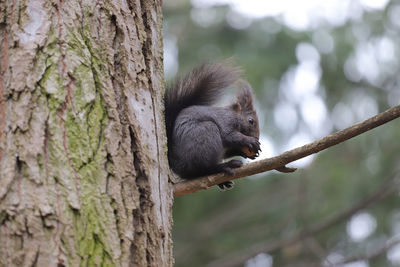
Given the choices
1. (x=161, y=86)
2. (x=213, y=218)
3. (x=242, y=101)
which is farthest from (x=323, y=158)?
(x=161, y=86)

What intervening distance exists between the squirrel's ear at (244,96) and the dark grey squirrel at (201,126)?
42 cm

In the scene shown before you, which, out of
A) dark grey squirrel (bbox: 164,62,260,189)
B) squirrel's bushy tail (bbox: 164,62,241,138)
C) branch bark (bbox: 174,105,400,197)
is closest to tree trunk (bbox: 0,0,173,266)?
branch bark (bbox: 174,105,400,197)

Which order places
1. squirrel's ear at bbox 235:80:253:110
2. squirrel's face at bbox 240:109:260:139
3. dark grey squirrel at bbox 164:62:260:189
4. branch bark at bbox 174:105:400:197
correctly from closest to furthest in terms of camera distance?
branch bark at bbox 174:105:400:197 → dark grey squirrel at bbox 164:62:260:189 → squirrel's face at bbox 240:109:260:139 → squirrel's ear at bbox 235:80:253:110

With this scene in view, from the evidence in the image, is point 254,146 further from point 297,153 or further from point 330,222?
point 330,222

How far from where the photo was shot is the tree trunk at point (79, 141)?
142 cm

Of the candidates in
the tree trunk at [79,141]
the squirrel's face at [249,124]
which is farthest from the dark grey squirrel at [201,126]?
the tree trunk at [79,141]

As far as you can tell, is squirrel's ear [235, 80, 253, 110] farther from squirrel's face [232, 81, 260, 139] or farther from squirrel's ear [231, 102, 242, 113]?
squirrel's ear [231, 102, 242, 113]

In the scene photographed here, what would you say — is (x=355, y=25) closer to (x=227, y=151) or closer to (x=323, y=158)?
(x=323, y=158)

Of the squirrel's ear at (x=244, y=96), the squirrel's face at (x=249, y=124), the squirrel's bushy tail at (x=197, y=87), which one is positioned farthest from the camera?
the squirrel's ear at (x=244, y=96)

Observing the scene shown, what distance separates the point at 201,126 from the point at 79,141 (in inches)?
49.2

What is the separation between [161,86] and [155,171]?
34 cm

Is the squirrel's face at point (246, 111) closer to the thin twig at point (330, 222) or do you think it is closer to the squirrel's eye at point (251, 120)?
the squirrel's eye at point (251, 120)

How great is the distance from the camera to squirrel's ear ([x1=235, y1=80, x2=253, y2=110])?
3451 millimetres

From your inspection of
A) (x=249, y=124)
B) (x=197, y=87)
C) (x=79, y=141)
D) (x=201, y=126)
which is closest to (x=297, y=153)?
(x=79, y=141)
